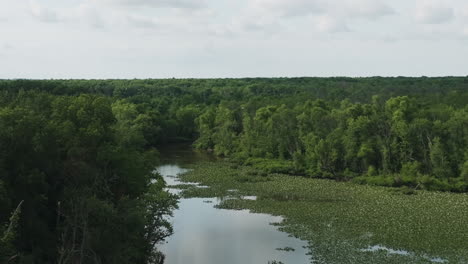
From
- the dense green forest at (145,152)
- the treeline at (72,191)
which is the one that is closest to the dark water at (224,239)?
the dense green forest at (145,152)

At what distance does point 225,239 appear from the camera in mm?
43562

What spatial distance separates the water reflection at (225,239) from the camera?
127ft

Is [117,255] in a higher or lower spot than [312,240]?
higher

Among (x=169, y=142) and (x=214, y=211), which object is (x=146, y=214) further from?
(x=169, y=142)

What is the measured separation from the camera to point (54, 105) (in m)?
38.2

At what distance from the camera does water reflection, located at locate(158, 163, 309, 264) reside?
38562 millimetres

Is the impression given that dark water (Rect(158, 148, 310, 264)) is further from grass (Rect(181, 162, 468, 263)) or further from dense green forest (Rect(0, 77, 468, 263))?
dense green forest (Rect(0, 77, 468, 263))

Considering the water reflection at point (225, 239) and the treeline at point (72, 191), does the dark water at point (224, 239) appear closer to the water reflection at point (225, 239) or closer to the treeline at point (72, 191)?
the water reflection at point (225, 239)

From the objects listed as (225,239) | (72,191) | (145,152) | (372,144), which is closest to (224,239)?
(225,239)

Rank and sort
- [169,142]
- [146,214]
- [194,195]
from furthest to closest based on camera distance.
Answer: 1. [169,142]
2. [194,195]
3. [146,214]

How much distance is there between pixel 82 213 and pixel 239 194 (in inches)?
1384

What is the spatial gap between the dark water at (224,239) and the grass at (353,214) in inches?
64.9

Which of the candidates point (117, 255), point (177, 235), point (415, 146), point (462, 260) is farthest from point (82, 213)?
point (415, 146)

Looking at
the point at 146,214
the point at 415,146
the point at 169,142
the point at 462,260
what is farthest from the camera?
the point at 169,142
